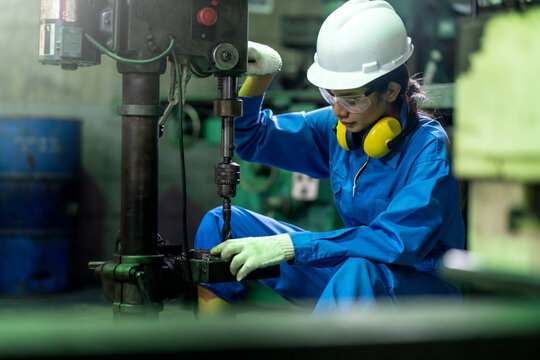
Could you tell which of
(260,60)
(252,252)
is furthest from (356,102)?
(252,252)

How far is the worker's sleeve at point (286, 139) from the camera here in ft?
6.66

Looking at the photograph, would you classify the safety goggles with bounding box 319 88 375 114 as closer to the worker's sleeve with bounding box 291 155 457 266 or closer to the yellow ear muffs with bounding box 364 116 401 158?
the yellow ear muffs with bounding box 364 116 401 158

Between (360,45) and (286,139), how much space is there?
39 cm

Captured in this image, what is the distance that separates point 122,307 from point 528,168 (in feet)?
3.93

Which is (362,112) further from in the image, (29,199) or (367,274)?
(29,199)

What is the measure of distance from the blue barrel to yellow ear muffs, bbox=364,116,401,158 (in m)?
2.97

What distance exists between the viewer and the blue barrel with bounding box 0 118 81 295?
13.9 ft

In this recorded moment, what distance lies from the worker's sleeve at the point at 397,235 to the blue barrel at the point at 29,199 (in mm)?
2956

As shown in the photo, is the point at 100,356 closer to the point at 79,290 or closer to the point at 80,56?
the point at 80,56

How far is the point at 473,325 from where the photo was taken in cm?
40

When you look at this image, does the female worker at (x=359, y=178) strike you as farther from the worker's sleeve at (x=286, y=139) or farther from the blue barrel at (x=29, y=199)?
the blue barrel at (x=29, y=199)

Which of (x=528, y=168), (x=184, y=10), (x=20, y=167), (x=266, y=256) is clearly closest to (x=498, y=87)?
(x=528, y=168)

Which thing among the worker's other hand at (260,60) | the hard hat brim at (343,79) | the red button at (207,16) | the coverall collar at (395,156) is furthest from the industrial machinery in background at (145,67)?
the coverall collar at (395,156)

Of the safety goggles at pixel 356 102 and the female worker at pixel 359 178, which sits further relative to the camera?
the safety goggles at pixel 356 102
